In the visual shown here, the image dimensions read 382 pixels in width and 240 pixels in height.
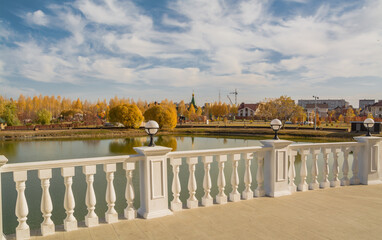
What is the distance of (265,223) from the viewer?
3160 millimetres

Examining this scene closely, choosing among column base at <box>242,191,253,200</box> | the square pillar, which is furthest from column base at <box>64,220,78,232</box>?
the square pillar

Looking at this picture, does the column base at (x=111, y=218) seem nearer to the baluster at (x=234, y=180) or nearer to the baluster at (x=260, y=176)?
the baluster at (x=234, y=180)

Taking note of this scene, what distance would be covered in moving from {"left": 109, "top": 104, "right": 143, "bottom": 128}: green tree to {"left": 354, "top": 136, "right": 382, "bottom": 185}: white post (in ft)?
123

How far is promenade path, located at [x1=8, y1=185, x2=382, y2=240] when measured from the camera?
9.37 ft

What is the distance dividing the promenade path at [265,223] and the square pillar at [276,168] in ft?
0.58

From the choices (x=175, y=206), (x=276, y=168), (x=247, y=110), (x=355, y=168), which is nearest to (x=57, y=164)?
(x=175, y=206)

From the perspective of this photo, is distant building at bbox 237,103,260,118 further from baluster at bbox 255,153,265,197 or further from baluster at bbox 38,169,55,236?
baluster at bbox 38,169,55,236

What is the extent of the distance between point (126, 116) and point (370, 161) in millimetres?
37661

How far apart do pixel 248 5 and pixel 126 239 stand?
820 cm

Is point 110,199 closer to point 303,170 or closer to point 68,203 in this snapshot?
point 68,203

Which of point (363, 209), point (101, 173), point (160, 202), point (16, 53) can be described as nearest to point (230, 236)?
point (160, 202)

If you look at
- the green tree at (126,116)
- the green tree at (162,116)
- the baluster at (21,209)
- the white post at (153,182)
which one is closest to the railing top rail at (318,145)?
the white post at (153,182)

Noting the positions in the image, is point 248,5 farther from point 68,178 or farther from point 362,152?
point 68,178

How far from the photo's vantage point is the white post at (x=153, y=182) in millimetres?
3299
